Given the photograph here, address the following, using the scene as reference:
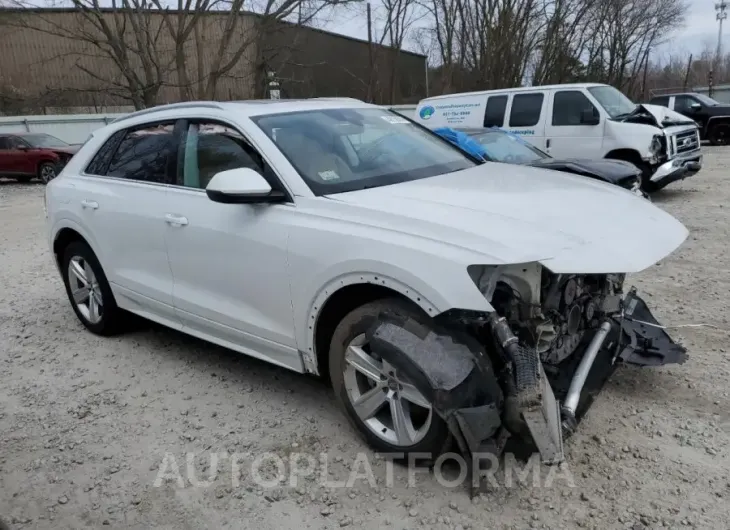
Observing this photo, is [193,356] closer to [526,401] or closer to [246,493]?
[246,493]

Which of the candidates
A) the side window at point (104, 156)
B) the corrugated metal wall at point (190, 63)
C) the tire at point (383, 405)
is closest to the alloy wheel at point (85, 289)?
the side window at point (104, 156)

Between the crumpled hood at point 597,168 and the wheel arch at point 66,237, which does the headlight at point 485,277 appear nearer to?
the wheel arch at point 66,237

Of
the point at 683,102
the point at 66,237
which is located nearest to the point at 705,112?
the point at 683,102

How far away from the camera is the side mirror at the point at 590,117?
1037cm

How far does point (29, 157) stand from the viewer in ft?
58.1

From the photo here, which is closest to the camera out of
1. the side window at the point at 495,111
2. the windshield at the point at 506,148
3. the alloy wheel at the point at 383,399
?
the alloy wheel at the point at 383,399

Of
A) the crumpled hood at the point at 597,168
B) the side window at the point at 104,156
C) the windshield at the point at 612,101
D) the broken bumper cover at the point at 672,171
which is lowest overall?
the broken bumper cover at the point at 672,171

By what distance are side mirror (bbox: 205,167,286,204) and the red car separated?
651 inches

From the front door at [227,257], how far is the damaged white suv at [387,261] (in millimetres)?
11

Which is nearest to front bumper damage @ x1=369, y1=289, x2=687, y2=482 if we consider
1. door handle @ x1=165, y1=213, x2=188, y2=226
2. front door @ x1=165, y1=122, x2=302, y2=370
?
front door @ x1=165, y1=122, x2=302, y2=370

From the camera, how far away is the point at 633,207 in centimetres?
335

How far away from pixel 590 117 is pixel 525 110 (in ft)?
4.13

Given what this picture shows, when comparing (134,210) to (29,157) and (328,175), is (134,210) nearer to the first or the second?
(328,175)

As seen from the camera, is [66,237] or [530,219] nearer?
[530,219]
